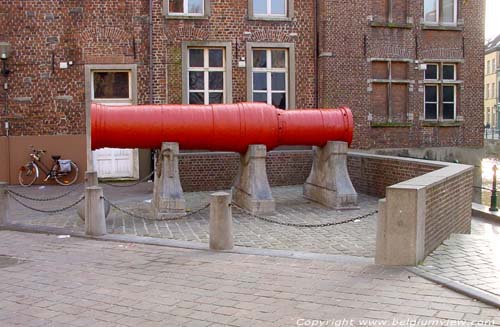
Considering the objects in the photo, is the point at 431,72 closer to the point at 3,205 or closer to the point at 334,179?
the point at 334,179

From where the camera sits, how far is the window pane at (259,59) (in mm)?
17319

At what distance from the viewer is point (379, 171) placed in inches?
531

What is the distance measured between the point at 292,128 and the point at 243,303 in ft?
22.9

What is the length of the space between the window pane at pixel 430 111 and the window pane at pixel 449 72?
999 mm

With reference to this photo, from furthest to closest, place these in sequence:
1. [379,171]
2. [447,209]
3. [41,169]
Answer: [41,169] < [379,171] < [447,209]

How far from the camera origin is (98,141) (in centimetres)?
1083

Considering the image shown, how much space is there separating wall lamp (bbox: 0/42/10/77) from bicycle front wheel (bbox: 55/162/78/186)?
308 centimetres

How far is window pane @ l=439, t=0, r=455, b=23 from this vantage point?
19250 millimetres

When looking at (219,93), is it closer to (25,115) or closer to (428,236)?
(25,115)

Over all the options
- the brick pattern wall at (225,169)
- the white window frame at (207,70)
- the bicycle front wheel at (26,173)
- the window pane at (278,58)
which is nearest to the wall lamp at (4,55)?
the bicycle front wheel at (26,173)

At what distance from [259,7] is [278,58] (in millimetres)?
1560

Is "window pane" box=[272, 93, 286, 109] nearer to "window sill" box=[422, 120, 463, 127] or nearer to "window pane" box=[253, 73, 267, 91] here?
"window pane" box=[253, 73, 267, 91]

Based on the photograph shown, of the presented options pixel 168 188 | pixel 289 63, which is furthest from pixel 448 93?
pixel 168 188

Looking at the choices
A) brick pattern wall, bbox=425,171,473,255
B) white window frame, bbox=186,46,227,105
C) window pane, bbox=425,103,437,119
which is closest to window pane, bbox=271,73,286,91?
white window frame, bbox=186,46,227,105
